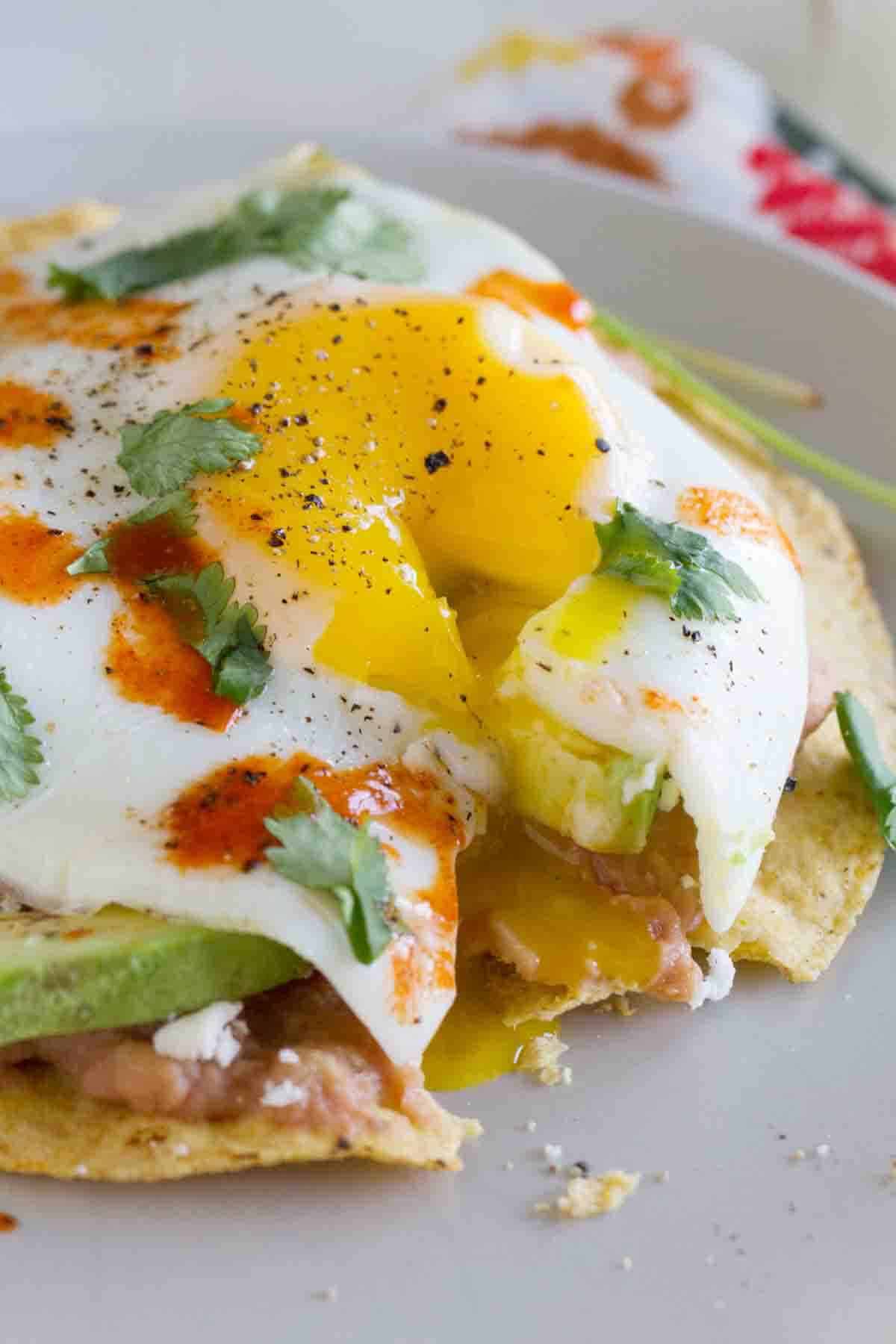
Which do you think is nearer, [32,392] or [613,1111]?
[613,1111]

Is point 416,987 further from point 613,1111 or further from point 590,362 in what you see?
point 590,362

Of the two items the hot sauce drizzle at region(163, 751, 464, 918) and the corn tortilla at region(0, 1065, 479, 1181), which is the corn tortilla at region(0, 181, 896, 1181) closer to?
the corn tortilla at region(0, 1065, 479, 1181)

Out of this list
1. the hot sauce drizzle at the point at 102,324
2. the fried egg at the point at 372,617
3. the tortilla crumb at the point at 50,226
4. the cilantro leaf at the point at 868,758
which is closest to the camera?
the fried egg at the point at 372,617

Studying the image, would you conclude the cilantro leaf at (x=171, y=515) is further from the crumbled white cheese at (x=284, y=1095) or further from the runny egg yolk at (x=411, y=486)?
the crumbled white cheese at (x=284, y=1095)

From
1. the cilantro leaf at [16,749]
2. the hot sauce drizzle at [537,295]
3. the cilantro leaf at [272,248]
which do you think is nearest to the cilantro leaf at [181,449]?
the cilantro leaf at [16,749]

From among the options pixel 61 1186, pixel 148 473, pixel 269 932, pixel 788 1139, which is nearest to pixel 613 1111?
pixel 788 1139

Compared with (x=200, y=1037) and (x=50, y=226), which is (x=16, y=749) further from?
(x=50, y=226)
